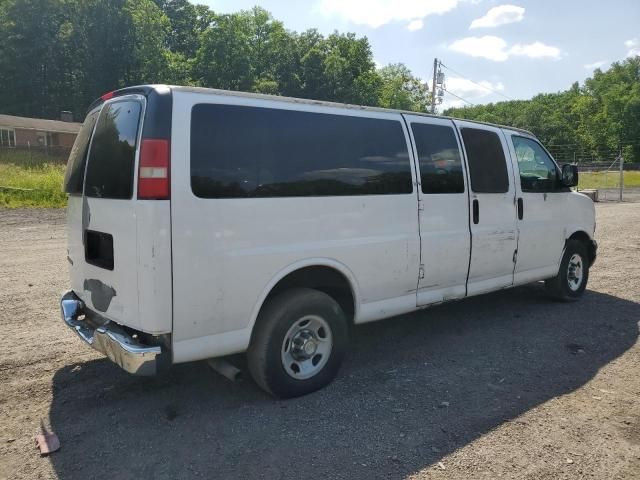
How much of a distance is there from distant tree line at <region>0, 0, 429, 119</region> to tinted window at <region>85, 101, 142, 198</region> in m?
57.4

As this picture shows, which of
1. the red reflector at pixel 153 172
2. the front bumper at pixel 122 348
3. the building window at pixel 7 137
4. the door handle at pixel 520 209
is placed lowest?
the front bumper at pixel 122 348

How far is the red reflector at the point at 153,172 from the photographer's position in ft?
10.8

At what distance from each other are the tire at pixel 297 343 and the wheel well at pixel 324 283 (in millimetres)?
94

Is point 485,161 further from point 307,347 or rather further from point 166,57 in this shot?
point 166,57

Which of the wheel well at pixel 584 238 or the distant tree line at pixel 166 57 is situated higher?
the distant tree line at pixel 166 57

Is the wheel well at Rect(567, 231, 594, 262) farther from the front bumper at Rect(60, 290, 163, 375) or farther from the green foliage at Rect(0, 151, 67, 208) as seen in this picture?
the green foliage at Rect(0, 151, 67, 208)

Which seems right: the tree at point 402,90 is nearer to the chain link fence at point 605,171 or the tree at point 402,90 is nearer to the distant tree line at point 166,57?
the distant tree line at point 166,57

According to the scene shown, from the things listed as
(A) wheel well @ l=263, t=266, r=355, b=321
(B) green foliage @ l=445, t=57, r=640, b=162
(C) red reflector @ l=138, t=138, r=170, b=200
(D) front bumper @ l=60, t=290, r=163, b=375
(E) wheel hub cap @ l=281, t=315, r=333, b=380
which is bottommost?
(E) wheel hub cap @ l=281, t=315, r=333, b=380

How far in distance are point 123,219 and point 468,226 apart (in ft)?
10.8

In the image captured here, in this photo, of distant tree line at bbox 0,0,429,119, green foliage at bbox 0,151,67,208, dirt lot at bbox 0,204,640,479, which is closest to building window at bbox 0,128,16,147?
distant tree line at bbox 0,0,429,119

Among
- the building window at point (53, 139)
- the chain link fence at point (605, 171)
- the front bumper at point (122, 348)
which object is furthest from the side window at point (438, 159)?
the building window at point (53, 139)

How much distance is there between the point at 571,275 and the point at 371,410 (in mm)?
4286

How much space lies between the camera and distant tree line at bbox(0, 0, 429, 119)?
5666 cm

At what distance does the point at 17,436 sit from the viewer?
350 cm
